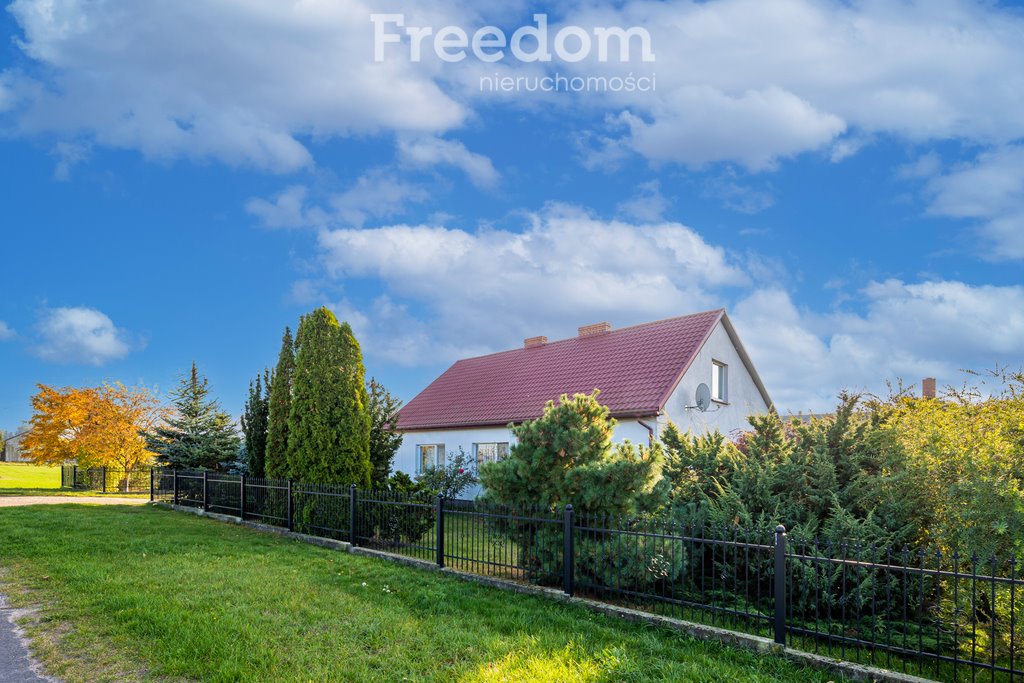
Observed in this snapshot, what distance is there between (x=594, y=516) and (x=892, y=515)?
139 inches

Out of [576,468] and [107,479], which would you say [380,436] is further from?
[107,479]

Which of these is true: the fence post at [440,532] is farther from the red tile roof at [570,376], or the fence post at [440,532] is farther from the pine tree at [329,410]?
the red tile roof at [570,376]

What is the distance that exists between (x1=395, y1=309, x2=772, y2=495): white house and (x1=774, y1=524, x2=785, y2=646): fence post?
10449 mm

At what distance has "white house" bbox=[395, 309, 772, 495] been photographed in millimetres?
18859

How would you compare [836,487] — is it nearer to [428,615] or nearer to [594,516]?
[594,516]

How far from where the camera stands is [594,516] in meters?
8.30

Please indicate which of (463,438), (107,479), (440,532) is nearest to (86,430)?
(107,479)

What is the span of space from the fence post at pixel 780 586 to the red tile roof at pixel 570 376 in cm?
1101

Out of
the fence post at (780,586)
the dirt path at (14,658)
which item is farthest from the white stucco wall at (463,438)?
the dirt path at (14,658)

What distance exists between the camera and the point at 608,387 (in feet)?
66.0

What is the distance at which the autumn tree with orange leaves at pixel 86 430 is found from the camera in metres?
28.5

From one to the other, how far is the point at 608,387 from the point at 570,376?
2403 mm

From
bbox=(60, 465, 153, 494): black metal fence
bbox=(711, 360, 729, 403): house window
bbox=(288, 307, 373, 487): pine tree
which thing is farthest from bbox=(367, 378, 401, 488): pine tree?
bbox=(60, 465, 153, 494): black metal fence

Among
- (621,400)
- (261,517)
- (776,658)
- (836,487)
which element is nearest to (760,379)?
(621,400)
